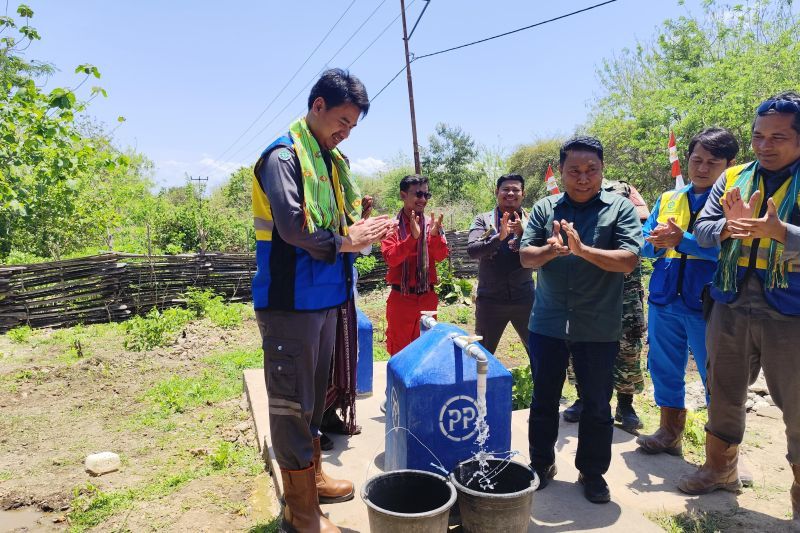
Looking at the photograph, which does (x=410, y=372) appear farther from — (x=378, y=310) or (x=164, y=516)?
(x=378, y=310)

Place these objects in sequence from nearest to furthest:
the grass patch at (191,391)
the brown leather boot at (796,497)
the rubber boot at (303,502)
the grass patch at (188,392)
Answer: the rubber boot at (303,502) → the brown leather boot at (796,497) → the grass patch at (191,391) → the grass patch at (188,392)

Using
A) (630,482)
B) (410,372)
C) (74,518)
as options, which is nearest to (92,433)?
(74,518)

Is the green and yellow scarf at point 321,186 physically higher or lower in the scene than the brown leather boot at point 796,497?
higher

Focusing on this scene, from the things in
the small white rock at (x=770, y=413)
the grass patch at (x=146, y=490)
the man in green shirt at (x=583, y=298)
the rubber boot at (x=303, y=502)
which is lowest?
the small white rock at (x=770, y=413)

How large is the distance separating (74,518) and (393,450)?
1.92 metres

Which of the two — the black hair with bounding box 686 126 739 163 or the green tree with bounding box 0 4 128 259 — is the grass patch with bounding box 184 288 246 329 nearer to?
the green tree with bounding box 0 4 128 259

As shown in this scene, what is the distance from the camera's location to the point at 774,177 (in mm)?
2459

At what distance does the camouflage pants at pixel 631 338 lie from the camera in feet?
12.0

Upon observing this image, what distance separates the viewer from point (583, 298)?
255 cm

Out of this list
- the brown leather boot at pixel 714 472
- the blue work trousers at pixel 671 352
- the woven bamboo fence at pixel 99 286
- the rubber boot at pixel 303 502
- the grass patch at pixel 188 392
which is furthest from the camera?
the woven bamboo fence at pixel 99 286

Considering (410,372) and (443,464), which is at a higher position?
(410,372)

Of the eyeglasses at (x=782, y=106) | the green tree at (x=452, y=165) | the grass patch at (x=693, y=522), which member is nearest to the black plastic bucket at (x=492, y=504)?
the grass patch at (x=693, y=522)

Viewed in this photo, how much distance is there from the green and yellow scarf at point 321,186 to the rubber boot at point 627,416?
248 centimetres

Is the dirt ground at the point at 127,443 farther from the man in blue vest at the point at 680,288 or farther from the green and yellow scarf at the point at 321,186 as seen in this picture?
the man in blue vest at the point at 680,288
